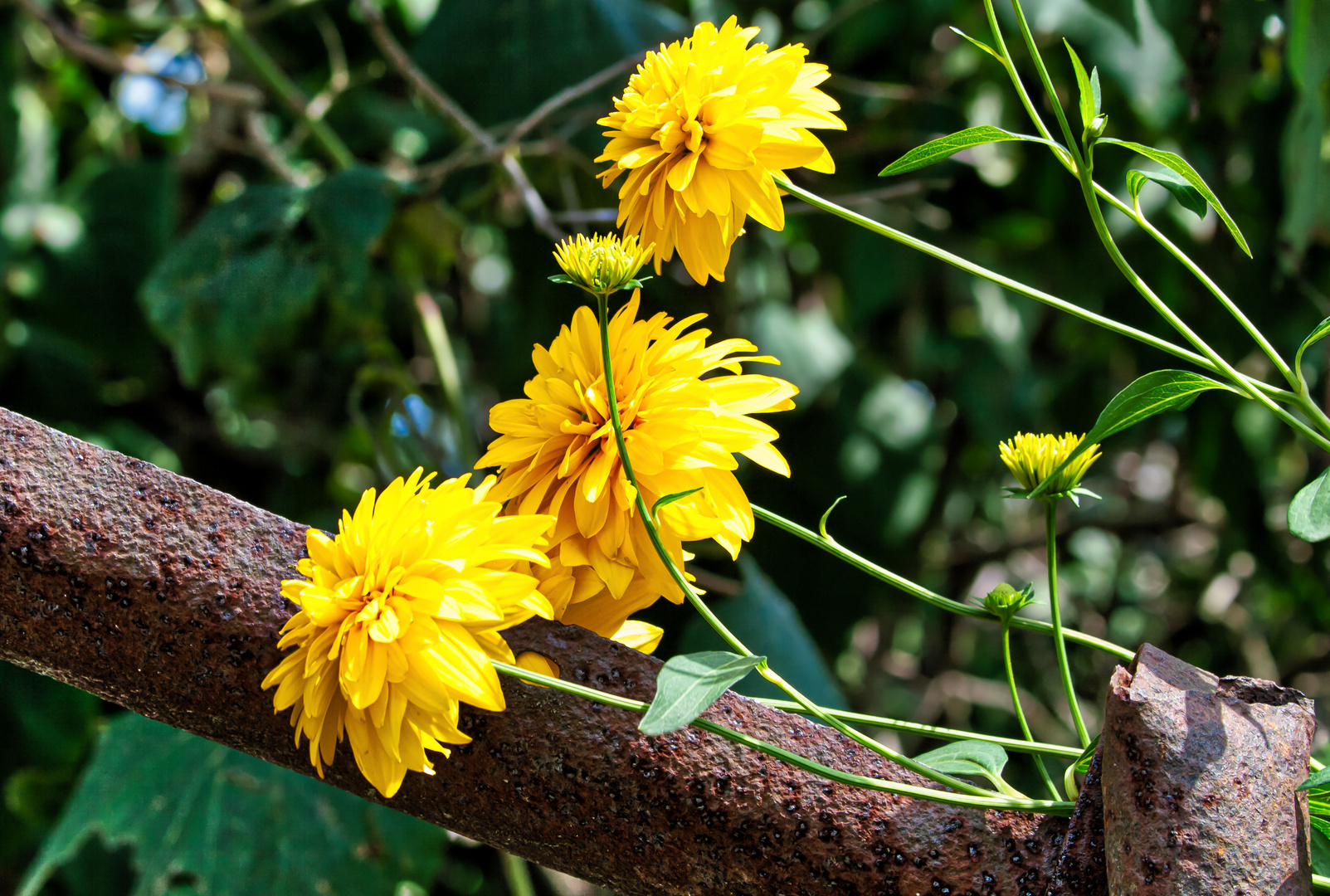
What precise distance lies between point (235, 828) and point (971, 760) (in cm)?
51

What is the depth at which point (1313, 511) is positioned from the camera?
0.25m

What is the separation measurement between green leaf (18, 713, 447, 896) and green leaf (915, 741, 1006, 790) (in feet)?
1.46

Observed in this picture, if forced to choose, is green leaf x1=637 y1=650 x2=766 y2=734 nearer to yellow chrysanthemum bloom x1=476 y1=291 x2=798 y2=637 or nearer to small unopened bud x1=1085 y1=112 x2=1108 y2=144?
yellow chrysanthemum bloom x1=476 y1=291 x2=798 y2=637

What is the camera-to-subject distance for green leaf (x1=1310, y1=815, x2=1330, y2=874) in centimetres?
27

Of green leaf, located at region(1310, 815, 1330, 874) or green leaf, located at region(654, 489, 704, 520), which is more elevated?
green leaf, located at region(654, 489, 704, 520)

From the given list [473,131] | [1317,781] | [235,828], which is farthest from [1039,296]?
[235,828]

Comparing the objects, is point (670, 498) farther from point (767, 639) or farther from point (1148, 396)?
point (767, 639)

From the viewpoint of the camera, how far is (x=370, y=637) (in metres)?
0.24

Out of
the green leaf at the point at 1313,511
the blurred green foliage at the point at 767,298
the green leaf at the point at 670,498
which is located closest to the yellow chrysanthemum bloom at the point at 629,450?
the green leaf at the point at 670,498

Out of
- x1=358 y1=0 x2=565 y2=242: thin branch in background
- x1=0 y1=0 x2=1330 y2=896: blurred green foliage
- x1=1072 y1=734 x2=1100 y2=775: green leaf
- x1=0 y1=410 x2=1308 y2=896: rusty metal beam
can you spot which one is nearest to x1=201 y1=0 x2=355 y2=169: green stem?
x1=0 y1=0 x2=1330 y2=896: blurred green foliage

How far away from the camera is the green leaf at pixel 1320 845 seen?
27cm

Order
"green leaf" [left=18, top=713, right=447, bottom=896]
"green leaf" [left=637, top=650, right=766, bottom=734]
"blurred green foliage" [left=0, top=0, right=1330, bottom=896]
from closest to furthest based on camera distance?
1. "green leaf" [left=637, top=650, right=766, bottom=734]
2. "green leaf" [left=18, top=713, right=447, bottom=896]
3. "blurred green foliage" [left=0, top=0, right=1330, bottom=896]

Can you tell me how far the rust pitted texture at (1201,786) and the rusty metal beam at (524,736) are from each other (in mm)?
19

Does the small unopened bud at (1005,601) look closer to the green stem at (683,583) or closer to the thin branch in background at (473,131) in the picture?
the green stem at (683,583)
